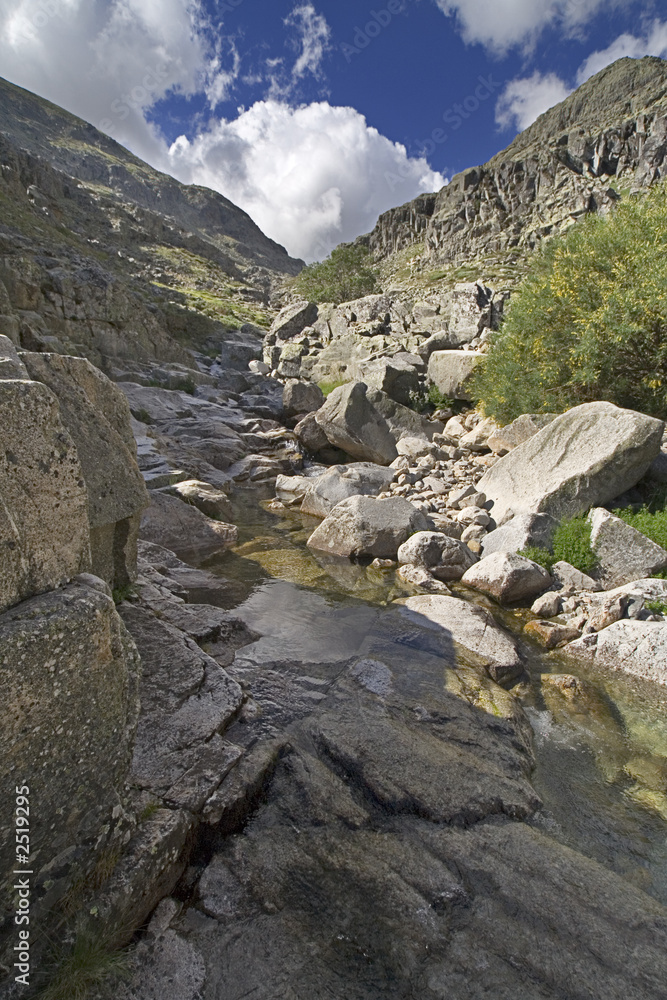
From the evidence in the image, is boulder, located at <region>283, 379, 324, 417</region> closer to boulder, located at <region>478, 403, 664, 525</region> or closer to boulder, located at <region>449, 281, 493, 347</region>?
boulder, located at <region>449, 281, 493, 347</region>

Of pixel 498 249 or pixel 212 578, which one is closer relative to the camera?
pixel 212 578

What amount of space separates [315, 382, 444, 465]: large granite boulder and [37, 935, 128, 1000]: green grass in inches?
747

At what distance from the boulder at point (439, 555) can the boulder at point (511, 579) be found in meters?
0.77

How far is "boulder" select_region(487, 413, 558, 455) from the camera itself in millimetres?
15914

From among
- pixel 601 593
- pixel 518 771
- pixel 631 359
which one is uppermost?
pixel 631 359

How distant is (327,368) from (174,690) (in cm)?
3049

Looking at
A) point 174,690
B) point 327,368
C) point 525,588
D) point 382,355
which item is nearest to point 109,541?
point 174,690

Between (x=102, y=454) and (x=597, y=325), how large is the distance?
15502 millimetres

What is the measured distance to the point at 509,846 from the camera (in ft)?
14.1

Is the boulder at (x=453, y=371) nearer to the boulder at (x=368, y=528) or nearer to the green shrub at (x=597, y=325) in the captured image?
the green shrub at (x=597, y=325)

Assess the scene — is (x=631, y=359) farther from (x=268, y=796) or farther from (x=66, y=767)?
(x=66, y=767)

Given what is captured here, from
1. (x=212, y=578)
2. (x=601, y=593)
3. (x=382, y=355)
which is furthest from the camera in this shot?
(x=382, y=355)

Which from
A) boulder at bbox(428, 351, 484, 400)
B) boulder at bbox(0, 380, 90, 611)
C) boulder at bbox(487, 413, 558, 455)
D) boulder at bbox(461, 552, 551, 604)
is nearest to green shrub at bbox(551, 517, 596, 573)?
boulder at bbox(461, 552, 551, 604)

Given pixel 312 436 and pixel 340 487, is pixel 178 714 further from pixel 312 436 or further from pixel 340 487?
pixel 312 436
